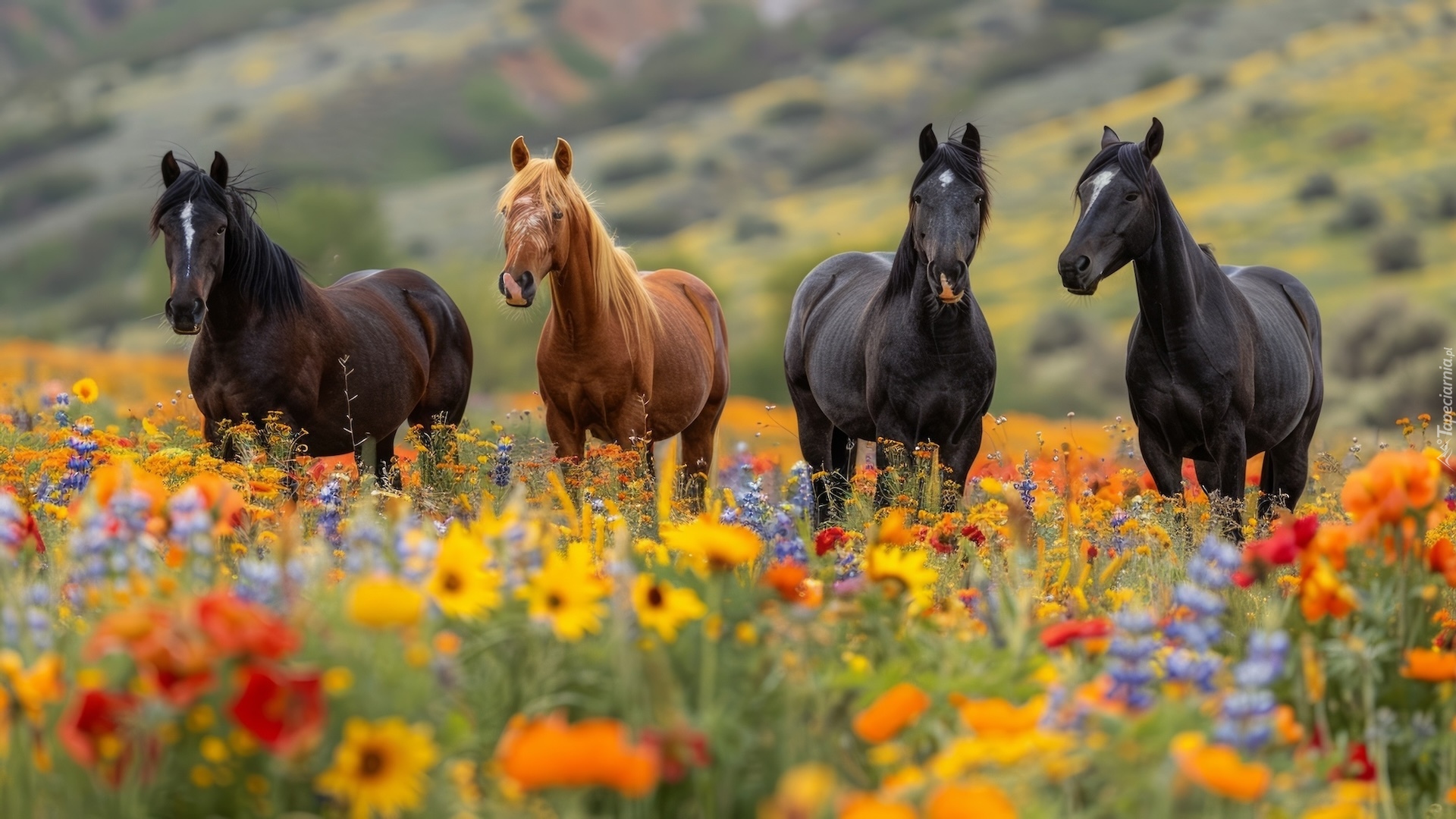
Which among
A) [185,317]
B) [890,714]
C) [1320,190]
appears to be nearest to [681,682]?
[890,714]

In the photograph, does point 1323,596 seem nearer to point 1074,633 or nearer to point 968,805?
point 1074,633

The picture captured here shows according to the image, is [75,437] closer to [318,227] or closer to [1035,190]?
[318,227]

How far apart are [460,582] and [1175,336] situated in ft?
18.6

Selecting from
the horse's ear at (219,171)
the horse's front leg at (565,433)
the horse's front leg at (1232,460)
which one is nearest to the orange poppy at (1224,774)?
the horse's front leg at (1232,460)

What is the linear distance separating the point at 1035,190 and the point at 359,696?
67.6 meters

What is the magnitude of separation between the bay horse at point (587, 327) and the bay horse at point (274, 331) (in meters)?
1.06

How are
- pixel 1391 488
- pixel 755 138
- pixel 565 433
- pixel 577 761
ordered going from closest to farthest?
pixel 577 761, pixel 1391 488, pixel 565 433, pixel 755 138

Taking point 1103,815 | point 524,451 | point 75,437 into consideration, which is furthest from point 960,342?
point 1103,815

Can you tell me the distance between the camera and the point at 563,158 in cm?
827

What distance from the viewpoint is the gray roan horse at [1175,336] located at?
735 cm

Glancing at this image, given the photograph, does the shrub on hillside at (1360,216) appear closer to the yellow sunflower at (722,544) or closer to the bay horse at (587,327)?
the bay horse at (587,327)

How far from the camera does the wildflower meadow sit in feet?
7.79

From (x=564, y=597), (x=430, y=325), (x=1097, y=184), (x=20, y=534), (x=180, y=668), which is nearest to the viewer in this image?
(x=180, y=668)

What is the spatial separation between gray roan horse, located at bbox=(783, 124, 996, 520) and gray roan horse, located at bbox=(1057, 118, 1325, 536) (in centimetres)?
58
